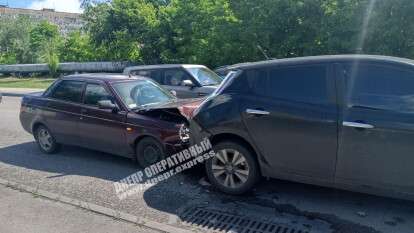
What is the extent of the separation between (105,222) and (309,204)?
231cm

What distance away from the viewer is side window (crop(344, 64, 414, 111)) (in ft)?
12.1

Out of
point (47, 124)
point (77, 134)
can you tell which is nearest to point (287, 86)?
point (77, 134)

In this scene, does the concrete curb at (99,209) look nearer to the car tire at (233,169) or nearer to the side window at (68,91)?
the car tire at (233,169)

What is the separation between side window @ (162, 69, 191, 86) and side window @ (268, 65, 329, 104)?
5542 millimetres

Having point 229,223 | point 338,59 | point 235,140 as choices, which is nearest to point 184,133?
point 235,140

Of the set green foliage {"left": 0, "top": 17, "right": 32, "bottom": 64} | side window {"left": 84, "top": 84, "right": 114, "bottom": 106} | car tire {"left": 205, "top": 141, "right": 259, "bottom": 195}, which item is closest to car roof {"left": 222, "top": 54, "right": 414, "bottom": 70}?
car tire {"left": 205, "top": 141, "right": 259, "bottom": 195}

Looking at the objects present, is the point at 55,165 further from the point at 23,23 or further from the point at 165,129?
the point at 23,23

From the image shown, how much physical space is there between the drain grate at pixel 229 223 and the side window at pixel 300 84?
1390 millimetres

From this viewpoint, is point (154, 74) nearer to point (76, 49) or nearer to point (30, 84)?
point (30, 84)

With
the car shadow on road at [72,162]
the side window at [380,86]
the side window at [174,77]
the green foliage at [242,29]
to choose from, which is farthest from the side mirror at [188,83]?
the side window at [380,86]

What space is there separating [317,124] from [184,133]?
204cm

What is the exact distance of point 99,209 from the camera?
432 cm

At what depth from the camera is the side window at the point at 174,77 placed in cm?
979

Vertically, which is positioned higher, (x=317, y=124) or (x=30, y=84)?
(x=317, y=124)
